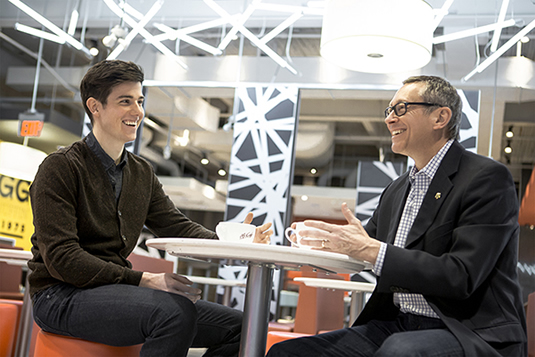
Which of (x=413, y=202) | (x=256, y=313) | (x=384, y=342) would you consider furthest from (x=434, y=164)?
(x=256, y=313)

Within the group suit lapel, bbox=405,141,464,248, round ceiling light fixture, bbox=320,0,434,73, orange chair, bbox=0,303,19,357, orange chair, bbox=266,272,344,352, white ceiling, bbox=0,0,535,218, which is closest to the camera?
suit lapel, bbox=405,141,464,248

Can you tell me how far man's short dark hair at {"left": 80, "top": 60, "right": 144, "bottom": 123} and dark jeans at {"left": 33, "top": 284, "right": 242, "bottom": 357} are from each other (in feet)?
2.32

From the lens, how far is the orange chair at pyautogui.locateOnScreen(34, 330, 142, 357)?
65.0 inches

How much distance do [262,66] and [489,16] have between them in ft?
9.66

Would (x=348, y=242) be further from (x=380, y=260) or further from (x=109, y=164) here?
(x=109, y=164)

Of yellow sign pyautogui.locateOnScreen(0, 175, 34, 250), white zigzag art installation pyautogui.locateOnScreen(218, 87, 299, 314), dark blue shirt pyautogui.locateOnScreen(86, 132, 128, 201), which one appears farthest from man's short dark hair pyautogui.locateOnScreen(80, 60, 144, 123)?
yellow sign pyautogui.locateOnScreen(0, 175, 34, 250)

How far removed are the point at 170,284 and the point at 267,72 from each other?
654cm

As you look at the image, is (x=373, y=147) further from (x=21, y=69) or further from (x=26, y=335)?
(x=26, y=335)

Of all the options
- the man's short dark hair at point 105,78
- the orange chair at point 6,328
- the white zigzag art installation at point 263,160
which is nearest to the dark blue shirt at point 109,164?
the man's short dark hair at point 105,78

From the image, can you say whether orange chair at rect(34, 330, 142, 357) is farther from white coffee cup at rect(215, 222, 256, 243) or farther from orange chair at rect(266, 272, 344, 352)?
orange chair at rect(266, 272, 344, 352)

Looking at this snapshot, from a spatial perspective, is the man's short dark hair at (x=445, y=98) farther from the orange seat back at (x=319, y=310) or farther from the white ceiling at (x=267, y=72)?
the white ceiling at (x=267, y=72)

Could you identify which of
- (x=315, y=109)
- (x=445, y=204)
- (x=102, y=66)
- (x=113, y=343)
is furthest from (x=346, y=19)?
(x=315, y=109)

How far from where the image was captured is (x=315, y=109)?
11547mm

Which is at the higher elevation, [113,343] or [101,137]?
A: [101,137]
